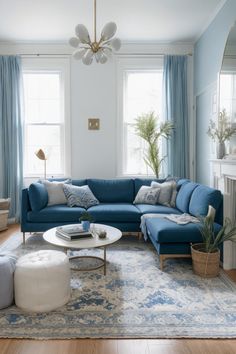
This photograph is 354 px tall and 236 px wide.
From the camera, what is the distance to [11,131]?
5176 millimetres

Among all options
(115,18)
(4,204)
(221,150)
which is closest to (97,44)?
(115,18)

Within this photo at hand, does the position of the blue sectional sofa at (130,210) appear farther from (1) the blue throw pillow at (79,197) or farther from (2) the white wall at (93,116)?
(2) the white wall at (93,116)

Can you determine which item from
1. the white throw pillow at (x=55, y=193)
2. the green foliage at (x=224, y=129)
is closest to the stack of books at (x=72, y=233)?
the white throw pillow at (x=55, y=193)

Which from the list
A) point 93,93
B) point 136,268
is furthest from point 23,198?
point 93,93

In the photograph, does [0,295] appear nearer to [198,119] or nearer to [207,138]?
[207,138]

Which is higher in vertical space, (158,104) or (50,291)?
(158,104)

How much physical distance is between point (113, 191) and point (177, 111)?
5.90 ft

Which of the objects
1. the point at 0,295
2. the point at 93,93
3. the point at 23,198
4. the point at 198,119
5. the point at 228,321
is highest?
the point at 93,93

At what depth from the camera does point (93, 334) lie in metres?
2.06

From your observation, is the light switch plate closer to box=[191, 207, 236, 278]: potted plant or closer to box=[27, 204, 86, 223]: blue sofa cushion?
box=[27, 204, 86, 223]: blue sofa cushion

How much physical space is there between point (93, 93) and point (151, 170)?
5.51 ft

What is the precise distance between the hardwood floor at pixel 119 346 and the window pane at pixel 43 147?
371 cm

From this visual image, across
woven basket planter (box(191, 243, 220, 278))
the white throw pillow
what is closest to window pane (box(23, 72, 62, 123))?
the white throw pillow

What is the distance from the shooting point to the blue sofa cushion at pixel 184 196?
12.8 ft
